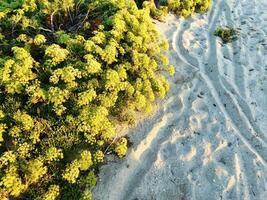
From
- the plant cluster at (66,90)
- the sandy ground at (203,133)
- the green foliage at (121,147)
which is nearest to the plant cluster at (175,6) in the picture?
the sandy ground at (203,133)

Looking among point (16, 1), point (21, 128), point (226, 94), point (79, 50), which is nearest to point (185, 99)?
point (226, 94)

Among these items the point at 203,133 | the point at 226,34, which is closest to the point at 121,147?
the point at 203,133

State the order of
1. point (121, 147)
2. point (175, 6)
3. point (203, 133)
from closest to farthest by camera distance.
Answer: point (121, 147)
point (203, 133)
point (175, 6)

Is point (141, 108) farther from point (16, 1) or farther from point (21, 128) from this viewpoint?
point (16, 1)

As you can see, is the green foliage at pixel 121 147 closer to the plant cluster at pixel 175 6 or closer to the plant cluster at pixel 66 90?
the plant cluster at pixel 66 90

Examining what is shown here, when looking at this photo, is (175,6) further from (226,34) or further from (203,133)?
(203,133)
